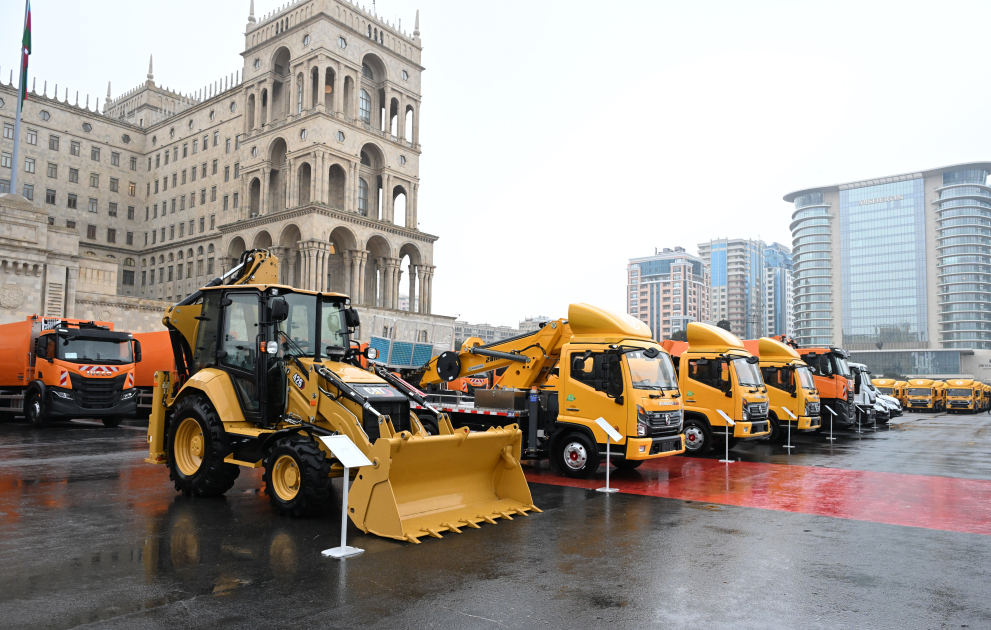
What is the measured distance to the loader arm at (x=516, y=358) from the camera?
43.6 feet

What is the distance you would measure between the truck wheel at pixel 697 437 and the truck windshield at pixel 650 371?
3.73 m

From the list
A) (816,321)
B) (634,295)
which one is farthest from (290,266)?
(816,321)

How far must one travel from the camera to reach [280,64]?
57.3 m

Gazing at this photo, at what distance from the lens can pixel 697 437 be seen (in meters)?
16.2

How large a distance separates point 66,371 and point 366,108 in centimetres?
4322

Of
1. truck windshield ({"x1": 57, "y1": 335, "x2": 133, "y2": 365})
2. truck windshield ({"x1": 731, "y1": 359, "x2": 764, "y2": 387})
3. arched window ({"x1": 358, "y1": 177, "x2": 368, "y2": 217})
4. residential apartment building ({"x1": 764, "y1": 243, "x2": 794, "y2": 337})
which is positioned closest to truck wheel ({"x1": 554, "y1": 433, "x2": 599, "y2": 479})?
truck windshield ({"x1": 731, "y1": 359, "x2": 764, "y2": 387})

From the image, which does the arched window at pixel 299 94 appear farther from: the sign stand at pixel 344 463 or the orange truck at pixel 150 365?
the sign stand at pixel 344 463

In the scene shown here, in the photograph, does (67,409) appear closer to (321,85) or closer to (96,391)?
(96,391)

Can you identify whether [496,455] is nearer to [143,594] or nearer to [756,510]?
[756,510]

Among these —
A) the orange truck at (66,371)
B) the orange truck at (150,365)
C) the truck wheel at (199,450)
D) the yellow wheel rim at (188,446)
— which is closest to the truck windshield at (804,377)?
the truck wheel at (199,450)

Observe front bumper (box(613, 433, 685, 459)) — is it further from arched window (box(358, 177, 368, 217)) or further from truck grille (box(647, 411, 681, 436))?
arched window (box(358, 177, 368, 217))

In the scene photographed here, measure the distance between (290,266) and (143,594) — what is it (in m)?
52.0

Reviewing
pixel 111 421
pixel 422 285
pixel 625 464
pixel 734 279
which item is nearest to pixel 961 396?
pixel 422 285

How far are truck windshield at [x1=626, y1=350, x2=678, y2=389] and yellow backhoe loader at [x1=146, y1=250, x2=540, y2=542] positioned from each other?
152 inches
